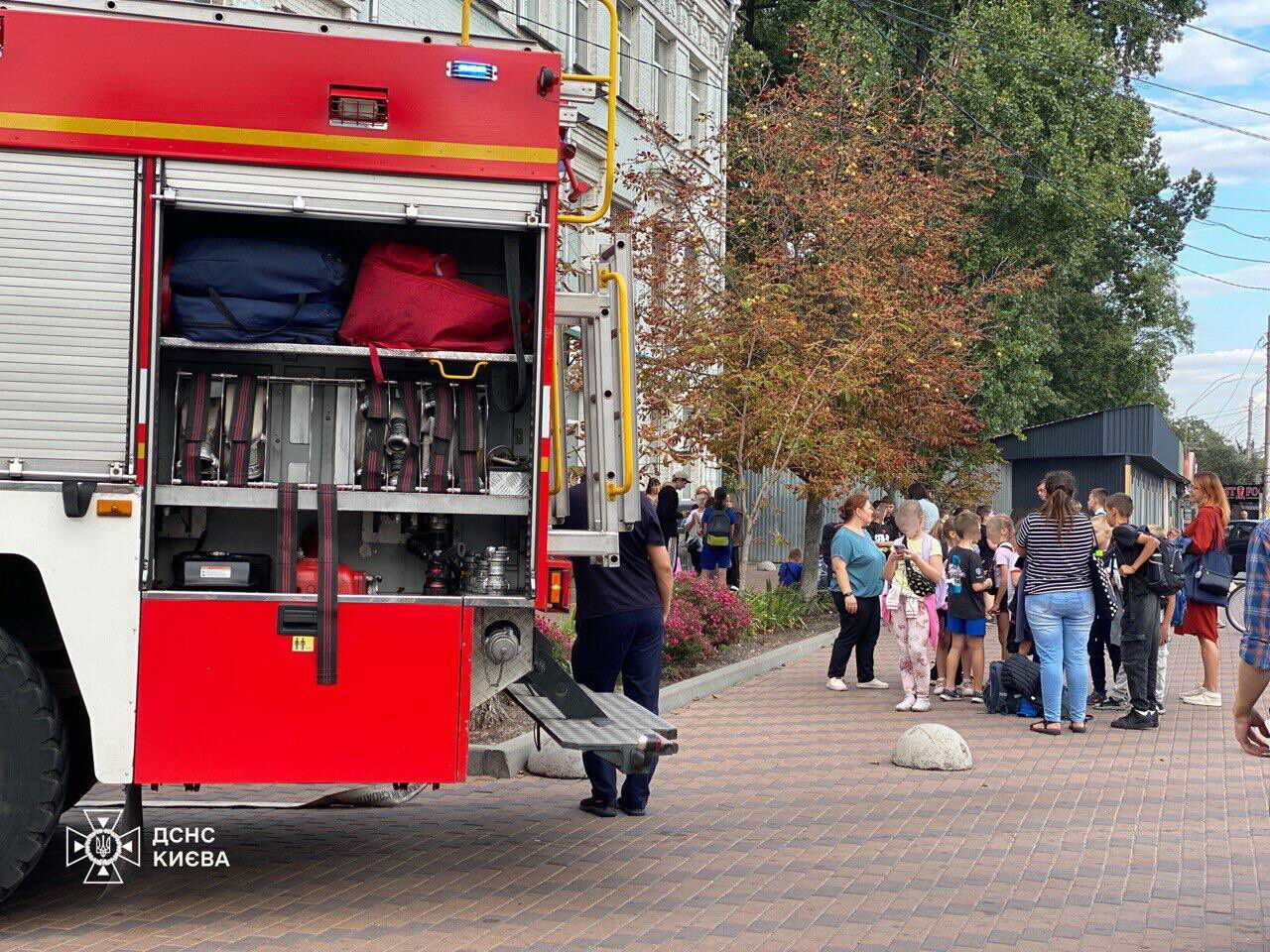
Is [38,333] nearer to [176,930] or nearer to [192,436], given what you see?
[192,436]

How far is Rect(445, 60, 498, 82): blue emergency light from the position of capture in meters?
6.59

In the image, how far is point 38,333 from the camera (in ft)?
20.6

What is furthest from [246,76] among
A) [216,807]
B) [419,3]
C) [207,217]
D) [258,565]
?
[419,3]

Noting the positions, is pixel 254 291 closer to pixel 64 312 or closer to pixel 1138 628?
pixel 64 312

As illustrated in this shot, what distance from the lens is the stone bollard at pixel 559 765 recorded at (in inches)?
400

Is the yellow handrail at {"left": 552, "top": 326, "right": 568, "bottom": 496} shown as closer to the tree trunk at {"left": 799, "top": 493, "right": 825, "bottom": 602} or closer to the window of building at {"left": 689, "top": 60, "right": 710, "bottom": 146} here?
the tree trunk at {"left": 799, "top": 493, "right": 825, "bottom": 602}

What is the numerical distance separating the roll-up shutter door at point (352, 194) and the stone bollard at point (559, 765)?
4.39 meters

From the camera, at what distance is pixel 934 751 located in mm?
10820

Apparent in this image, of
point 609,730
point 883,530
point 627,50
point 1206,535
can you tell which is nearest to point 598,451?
point 609,730

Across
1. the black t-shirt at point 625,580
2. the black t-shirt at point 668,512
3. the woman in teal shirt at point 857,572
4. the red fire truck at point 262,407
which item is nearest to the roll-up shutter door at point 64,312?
the red fire truck at point 262,407

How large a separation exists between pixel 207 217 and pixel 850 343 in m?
14.8

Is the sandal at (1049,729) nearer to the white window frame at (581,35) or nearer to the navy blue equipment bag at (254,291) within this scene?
the navy blue equipment bag at (254,291)

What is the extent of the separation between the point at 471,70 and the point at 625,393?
149 cm

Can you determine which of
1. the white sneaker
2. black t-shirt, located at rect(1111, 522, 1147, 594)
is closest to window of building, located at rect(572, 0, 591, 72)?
the white sneaker
